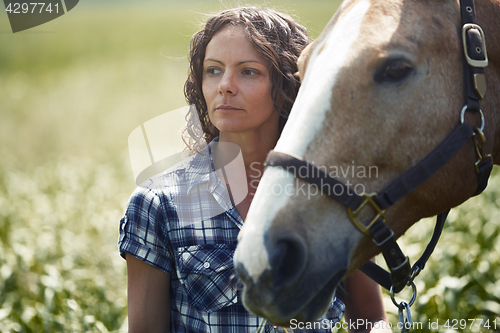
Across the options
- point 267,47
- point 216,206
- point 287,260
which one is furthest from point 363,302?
point 267,47

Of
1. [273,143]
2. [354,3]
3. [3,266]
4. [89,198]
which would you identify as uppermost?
[354,3]

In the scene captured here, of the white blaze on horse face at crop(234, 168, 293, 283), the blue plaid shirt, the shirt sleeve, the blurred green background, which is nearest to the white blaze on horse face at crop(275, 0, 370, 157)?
the white blaze on horse face at crop(234, 168, 293, 283)

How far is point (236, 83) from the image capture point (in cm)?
207

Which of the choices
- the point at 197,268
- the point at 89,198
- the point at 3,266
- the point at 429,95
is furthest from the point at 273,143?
the point at 89,198

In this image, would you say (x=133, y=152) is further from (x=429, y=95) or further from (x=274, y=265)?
(x=429, y=95)

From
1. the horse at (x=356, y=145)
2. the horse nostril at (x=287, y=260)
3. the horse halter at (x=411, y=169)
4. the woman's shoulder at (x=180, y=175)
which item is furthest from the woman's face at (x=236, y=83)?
the horse nostril at (x=287, y=260)

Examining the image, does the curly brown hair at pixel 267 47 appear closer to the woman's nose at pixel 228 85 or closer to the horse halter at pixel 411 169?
the woman's nose at pixel 228 85

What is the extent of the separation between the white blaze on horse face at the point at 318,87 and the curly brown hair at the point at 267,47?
1.96 feet

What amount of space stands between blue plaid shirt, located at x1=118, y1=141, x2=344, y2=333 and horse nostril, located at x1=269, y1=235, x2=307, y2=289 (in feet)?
2.05

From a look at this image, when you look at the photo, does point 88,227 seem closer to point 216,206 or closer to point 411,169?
point 216,206

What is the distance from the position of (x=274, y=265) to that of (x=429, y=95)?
891mm

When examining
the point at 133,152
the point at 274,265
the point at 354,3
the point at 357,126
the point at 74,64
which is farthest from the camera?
the point at 74,64

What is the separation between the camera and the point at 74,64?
965 inches

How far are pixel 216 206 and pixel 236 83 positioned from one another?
66 centimetres
